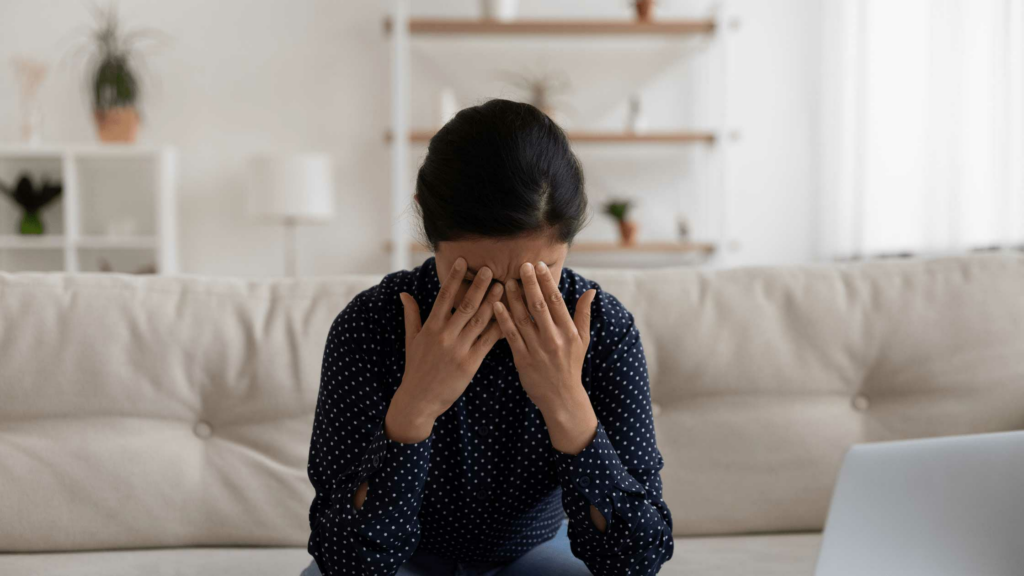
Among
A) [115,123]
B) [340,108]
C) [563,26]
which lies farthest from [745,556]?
[115,123]

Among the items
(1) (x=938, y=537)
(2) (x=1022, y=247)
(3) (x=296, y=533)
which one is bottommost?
(3) (x=296, y=533)

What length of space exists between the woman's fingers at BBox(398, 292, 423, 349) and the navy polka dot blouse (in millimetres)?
61

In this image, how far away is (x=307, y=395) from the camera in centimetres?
129

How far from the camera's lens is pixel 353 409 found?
97 cm

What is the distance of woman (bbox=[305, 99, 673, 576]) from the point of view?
2.89 ft

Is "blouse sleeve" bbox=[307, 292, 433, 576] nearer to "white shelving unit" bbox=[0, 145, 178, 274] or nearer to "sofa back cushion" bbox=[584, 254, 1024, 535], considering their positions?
"sofa back cushion" bbox=[584, 254, 1024, 535]

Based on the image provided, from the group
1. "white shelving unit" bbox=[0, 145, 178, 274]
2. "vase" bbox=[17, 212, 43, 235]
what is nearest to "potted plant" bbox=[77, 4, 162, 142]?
"white shelving unit" bbox=[0, 145, 178, 274]

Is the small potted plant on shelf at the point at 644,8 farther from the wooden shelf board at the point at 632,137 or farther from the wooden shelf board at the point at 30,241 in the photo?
the wooden shelf board at the point at 30,241

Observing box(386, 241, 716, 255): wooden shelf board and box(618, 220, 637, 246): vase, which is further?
box(618, 220, 637, 246): vase

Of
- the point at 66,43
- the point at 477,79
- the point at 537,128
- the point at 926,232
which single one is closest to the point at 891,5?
the point at 926,232

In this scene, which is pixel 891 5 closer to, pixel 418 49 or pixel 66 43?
pixel 418 49

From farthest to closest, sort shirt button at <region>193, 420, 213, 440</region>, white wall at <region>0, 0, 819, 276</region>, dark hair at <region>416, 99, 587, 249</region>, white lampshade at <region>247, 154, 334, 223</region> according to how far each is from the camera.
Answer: white wall at <region>0, 0, 819, 276</region> → white lampshade at <region>247, 154, 334, 223</region> → shirt button at <region>193, 420, 213, 440</region> → dark hair at <region>416, 99, 587, 249</region>

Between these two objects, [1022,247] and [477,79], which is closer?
[1022,247]

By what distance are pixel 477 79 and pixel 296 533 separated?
10.6ft
